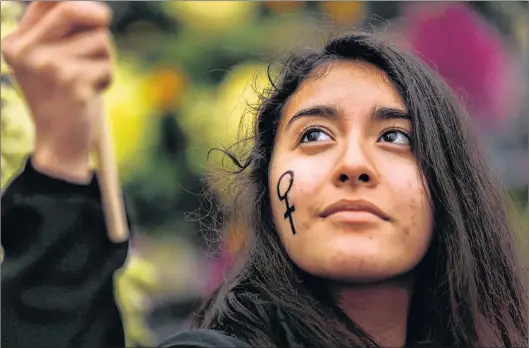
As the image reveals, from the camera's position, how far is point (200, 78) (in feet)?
5.98

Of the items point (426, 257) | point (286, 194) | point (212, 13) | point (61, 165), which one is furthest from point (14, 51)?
point (212, 13)

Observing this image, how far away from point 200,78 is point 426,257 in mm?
844

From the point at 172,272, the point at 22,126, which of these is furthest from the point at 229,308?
the point at 172,272

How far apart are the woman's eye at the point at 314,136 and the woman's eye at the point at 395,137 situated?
73mm

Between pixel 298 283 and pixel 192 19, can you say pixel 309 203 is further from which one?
pixel 192 19

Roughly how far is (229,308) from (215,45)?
2.77ft

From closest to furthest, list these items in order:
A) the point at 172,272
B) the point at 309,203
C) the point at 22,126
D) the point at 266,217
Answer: the point at 309,203 → the point at 266,217 → the point at 22,126 → the point at 172,272

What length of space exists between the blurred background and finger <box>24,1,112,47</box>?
0.58 meters

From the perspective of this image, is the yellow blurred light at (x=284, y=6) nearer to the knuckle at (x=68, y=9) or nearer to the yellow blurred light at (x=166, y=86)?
the yellow blurred light at (x=166, y=86)

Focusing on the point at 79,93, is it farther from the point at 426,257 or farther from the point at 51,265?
the point at 426,257

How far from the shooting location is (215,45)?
1.82m

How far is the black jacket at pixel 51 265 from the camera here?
43.1 inches

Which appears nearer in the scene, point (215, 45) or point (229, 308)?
point (229, 308)

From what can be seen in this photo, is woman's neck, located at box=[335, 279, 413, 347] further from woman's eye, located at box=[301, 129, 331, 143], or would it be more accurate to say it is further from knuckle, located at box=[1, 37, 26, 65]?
knuckle, located at box=[1, 37, 26, 65]
